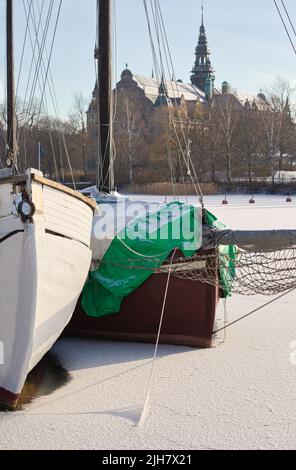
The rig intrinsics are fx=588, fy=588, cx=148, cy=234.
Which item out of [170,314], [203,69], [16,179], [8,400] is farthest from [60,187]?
[203,69]

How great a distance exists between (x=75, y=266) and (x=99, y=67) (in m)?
5.11

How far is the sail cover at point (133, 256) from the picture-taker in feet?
20.2

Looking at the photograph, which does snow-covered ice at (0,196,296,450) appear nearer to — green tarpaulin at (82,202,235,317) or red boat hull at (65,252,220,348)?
red boat hull at (65,252,220,348)

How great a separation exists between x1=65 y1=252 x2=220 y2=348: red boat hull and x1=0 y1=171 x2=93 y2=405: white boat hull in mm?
1370

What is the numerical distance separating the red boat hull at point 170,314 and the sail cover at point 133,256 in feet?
0.48

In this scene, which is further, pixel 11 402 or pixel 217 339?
pixel 217 339

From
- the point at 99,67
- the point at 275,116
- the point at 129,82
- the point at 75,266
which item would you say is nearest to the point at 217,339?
the point at 75,266

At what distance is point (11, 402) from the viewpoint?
15.5 feet

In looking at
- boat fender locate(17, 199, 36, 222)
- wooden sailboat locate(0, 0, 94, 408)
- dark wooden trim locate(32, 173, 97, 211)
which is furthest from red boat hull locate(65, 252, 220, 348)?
boat fender locate(17, 199, 36, 222)

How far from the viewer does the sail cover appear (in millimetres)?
6148

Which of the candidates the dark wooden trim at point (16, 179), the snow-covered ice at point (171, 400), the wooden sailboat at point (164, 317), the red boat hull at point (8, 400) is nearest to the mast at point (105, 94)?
the wooden sailboat at point (164, 317)
